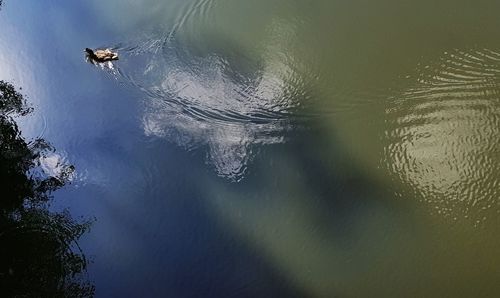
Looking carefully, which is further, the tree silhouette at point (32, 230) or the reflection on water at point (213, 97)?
the reflection on water at point (213, 97)

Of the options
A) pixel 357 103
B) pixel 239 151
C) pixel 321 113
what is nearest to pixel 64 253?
pixel 239 151

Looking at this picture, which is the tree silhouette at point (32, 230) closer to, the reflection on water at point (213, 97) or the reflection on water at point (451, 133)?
the reflection on water at point (213, 97)

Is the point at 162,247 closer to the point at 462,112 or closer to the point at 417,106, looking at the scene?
the point at 417,106

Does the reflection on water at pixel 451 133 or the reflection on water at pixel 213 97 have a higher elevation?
the reflection on water at pixel 213 97

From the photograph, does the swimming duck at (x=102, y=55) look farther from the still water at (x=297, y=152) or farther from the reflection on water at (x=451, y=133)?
the reflection on water at (x=451, y=133)

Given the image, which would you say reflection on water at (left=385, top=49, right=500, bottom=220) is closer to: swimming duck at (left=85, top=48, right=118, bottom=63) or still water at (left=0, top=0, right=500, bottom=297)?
still water at (left=0, top=0, right=500, bottom=297)

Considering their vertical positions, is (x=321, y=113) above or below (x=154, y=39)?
below

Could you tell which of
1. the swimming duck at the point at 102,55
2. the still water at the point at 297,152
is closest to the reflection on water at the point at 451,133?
the still water at the point at 297,152
